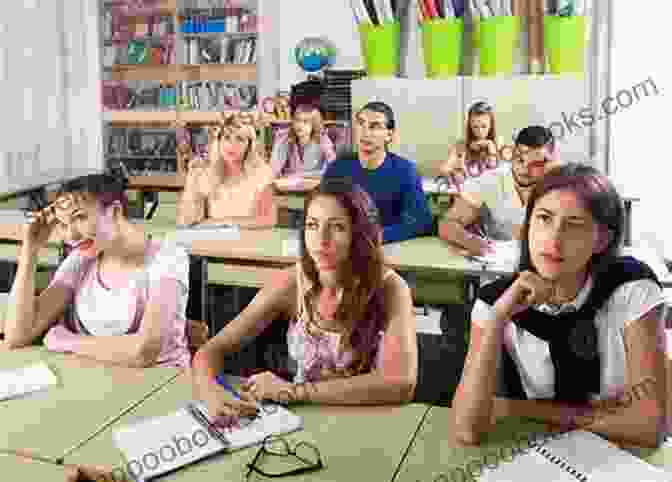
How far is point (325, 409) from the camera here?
1.92 meters

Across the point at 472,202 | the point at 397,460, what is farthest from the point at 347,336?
the point at 472,202

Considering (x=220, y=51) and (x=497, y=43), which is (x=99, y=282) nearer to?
(x=497, y=43)

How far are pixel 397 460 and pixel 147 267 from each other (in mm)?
1068

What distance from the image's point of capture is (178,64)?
730 centimetres

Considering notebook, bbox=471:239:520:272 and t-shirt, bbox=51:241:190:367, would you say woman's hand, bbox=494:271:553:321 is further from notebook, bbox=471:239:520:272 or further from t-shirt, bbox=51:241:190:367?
notebook, bbox=471:239:520:272

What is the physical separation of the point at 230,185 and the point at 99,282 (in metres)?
1.86

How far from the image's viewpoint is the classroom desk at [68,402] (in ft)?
5.80

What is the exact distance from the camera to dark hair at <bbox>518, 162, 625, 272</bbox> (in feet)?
5.95

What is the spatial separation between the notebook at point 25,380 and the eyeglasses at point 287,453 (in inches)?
26.4

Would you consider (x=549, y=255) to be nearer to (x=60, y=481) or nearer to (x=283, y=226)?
(x=60, y=481)

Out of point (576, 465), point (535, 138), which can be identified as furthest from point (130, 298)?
point (535, 138)

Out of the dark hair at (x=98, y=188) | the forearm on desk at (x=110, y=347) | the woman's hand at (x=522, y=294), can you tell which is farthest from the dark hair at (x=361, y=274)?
the dark hair at (x=98, y=188)

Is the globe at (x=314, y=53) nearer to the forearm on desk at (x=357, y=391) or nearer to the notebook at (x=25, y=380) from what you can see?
the notebook at (x=25, y=380)

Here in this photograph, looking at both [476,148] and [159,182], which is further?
[159,182]
